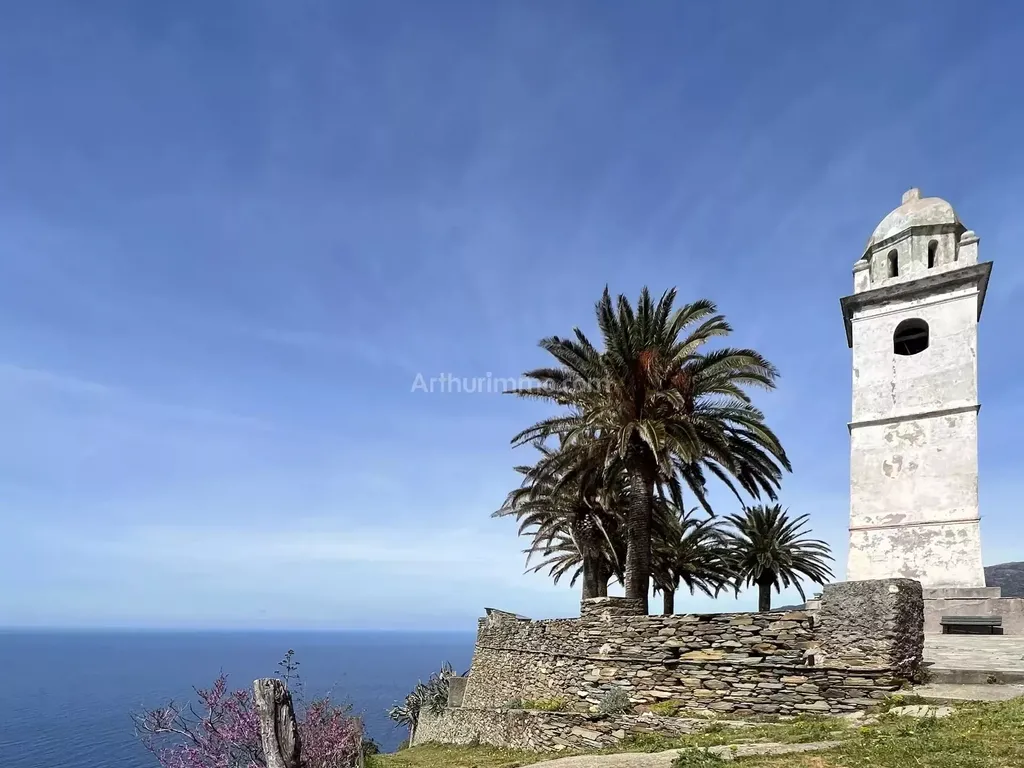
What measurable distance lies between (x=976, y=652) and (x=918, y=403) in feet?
31.4

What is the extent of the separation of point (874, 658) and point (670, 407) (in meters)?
7.83

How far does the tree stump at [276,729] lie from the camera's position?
718cm

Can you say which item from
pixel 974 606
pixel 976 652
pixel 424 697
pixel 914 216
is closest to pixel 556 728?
pixel 976 652

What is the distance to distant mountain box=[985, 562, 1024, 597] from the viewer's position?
20953mm

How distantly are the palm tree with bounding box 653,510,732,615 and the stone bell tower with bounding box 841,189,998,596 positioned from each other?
9.13 metres

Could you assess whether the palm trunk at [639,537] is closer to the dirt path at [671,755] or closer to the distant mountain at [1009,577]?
the dirt path at [671,755]

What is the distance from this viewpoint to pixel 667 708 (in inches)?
425

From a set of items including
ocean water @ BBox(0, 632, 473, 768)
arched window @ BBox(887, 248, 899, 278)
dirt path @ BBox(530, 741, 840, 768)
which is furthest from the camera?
ocean water @ BBox(0, 632, 473, 768)

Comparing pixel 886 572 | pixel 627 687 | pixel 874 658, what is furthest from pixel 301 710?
pixel 886 572

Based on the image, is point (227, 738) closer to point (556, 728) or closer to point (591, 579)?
point (556, 728)

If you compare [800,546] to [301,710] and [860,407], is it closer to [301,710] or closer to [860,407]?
[860,407]

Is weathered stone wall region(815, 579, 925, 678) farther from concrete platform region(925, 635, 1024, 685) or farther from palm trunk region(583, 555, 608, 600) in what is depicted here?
palm trunk region(583, 555, 608, 600)

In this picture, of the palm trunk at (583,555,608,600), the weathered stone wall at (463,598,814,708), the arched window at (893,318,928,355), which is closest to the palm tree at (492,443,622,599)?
the palm trunk at (583,555,608,600)

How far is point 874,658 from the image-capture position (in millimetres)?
9195
